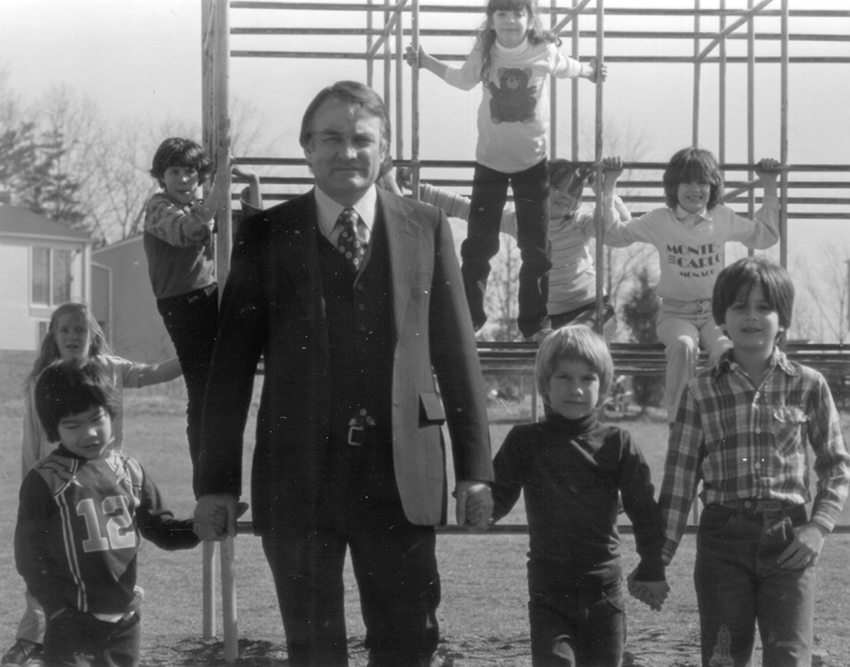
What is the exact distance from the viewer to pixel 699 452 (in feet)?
12.6

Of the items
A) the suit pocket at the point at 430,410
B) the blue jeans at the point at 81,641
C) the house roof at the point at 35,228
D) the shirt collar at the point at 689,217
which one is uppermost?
the house roof at the point at 35,228

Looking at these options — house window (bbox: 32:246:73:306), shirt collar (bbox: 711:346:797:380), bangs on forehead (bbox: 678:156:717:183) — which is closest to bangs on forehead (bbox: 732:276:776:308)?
shirt collar (bbox: 711:346:797:380)

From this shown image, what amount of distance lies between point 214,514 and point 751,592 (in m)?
1.55

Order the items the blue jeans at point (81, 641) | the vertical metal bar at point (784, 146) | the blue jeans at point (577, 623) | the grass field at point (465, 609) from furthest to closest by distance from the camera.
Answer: the grass field at point (465, 609) < the vertical metal bar at point (784, 146) < the blue jeans at point (81, 641) < the blue jeans at point (577, 623)

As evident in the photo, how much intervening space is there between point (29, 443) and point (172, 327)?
33.5 inches

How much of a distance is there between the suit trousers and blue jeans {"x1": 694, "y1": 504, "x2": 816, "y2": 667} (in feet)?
3.12

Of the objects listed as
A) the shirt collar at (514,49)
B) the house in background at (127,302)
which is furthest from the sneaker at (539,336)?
the house in background at (127,302)

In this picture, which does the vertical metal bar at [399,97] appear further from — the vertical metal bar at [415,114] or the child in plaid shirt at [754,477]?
the child in plaid shirt at [754,477]

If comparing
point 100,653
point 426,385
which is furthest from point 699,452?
point 100,653

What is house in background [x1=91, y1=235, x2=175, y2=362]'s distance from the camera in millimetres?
32156

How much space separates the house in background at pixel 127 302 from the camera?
32.2m

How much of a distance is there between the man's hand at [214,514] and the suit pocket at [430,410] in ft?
1.78

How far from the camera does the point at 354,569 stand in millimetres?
3203

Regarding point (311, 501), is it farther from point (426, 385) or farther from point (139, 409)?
point (139, 409)
